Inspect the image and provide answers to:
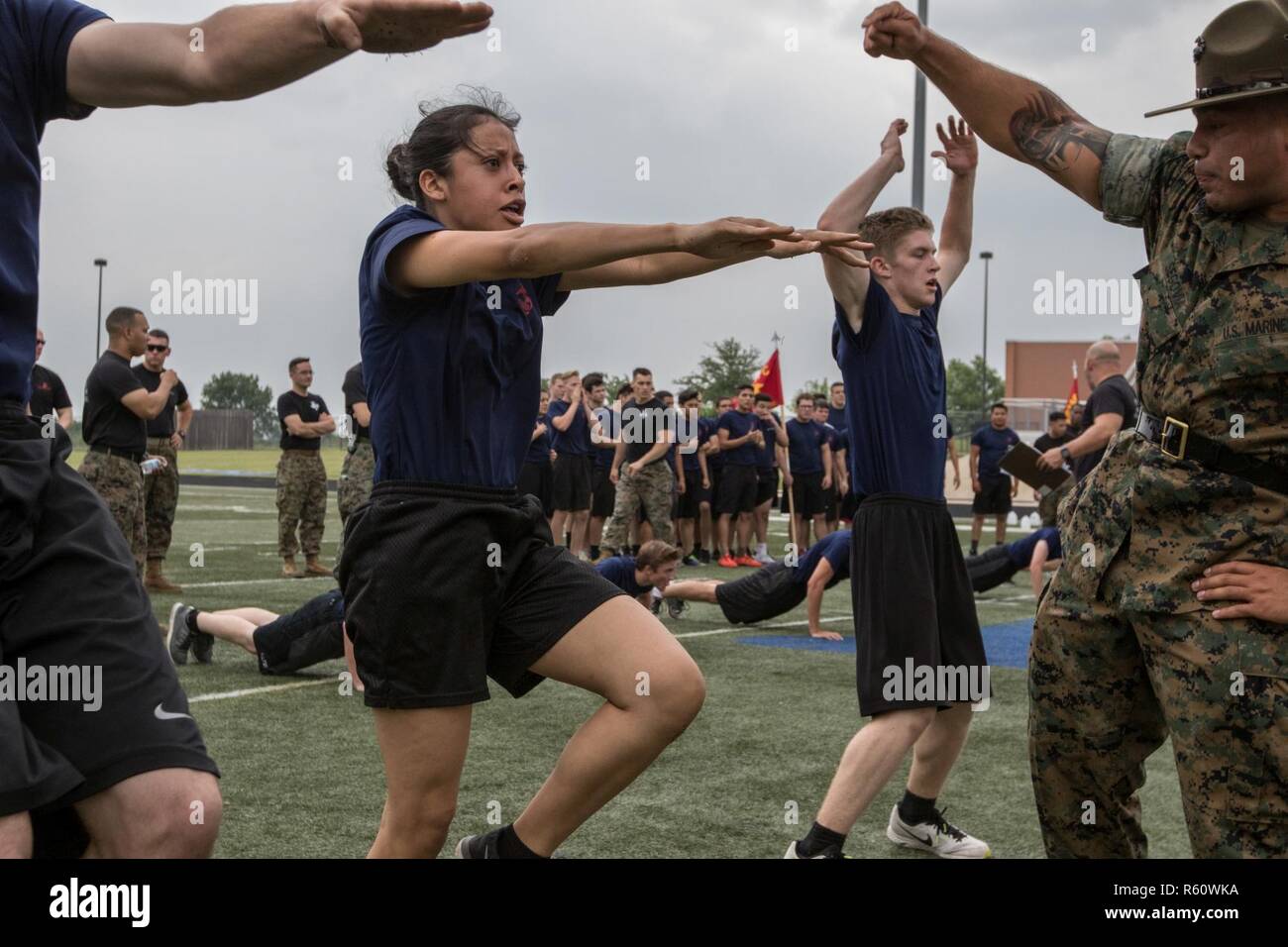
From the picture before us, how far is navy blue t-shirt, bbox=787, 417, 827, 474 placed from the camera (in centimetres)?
1950

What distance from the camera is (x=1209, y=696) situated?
294 cm

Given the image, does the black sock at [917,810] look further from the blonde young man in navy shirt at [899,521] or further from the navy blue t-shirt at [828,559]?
the navy blue t-shirt at [828,559]

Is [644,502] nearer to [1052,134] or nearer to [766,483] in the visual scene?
[766,483]

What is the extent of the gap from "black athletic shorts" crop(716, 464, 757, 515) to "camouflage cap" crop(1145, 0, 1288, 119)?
15.9 metres

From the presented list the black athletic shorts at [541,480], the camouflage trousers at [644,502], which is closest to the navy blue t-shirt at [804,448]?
the camouflage trousers at [644,502]

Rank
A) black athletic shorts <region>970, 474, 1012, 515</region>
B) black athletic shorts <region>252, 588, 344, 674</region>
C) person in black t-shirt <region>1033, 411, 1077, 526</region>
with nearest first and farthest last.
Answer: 1. black athletic shorts <region>252, 588, 344, 674</region>
2. person in black t-shirt <region>1033, 411, 1077, 526</region>
3. black athletic shorts <region>970, 474, 1012, 515</region>

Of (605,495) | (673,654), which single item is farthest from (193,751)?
(605,495)

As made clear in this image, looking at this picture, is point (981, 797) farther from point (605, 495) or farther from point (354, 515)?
point (605, 495)

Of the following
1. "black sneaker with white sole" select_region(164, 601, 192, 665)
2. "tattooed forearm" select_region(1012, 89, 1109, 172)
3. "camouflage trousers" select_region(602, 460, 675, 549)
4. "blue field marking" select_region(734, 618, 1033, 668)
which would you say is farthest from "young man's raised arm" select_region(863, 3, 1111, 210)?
"camouflage trousers" select_region(602, 460, 675, 549)

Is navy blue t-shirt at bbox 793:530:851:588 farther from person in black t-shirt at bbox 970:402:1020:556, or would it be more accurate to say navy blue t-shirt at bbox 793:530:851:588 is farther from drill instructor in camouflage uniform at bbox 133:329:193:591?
person in black t-shirt at bbox 970:402:1020:556

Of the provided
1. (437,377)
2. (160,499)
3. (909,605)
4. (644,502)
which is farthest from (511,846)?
(644,502)

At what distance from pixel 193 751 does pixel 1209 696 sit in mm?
2058

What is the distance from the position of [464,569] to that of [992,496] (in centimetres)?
1828

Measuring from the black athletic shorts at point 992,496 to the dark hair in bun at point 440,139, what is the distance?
17860 millimetres
